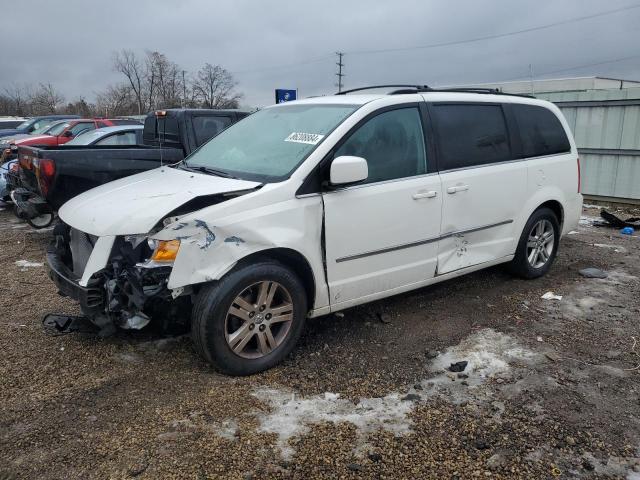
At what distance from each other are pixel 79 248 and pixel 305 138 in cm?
183

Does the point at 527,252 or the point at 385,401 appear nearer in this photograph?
the point at 385,401

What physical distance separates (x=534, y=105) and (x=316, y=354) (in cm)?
344

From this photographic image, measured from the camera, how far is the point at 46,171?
6.20 metres

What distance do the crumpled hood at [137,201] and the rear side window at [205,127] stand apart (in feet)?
10.8

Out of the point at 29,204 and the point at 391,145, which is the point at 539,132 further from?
the point at 29,204

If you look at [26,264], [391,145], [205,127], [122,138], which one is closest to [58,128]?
[122,138]

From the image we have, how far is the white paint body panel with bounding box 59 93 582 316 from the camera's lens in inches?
130

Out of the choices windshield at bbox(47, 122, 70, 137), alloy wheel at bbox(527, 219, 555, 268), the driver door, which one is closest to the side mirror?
the driver door

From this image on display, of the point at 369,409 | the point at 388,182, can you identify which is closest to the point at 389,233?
the point at 388,182

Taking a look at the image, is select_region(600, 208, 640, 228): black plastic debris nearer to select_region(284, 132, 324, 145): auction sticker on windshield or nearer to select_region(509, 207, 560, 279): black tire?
select_region(509, 207, 560, 279): black tire

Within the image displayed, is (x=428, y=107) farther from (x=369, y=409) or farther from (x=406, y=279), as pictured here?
(x=369, y=409)

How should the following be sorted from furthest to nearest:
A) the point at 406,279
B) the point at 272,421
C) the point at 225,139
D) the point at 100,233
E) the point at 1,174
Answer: the point at 1,174, the point at 225,139, the point at 406,279, the point at 100,233, the point at 272,421

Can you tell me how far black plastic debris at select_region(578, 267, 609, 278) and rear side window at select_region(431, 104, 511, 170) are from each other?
1.85m

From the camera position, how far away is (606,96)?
34.3 ft
